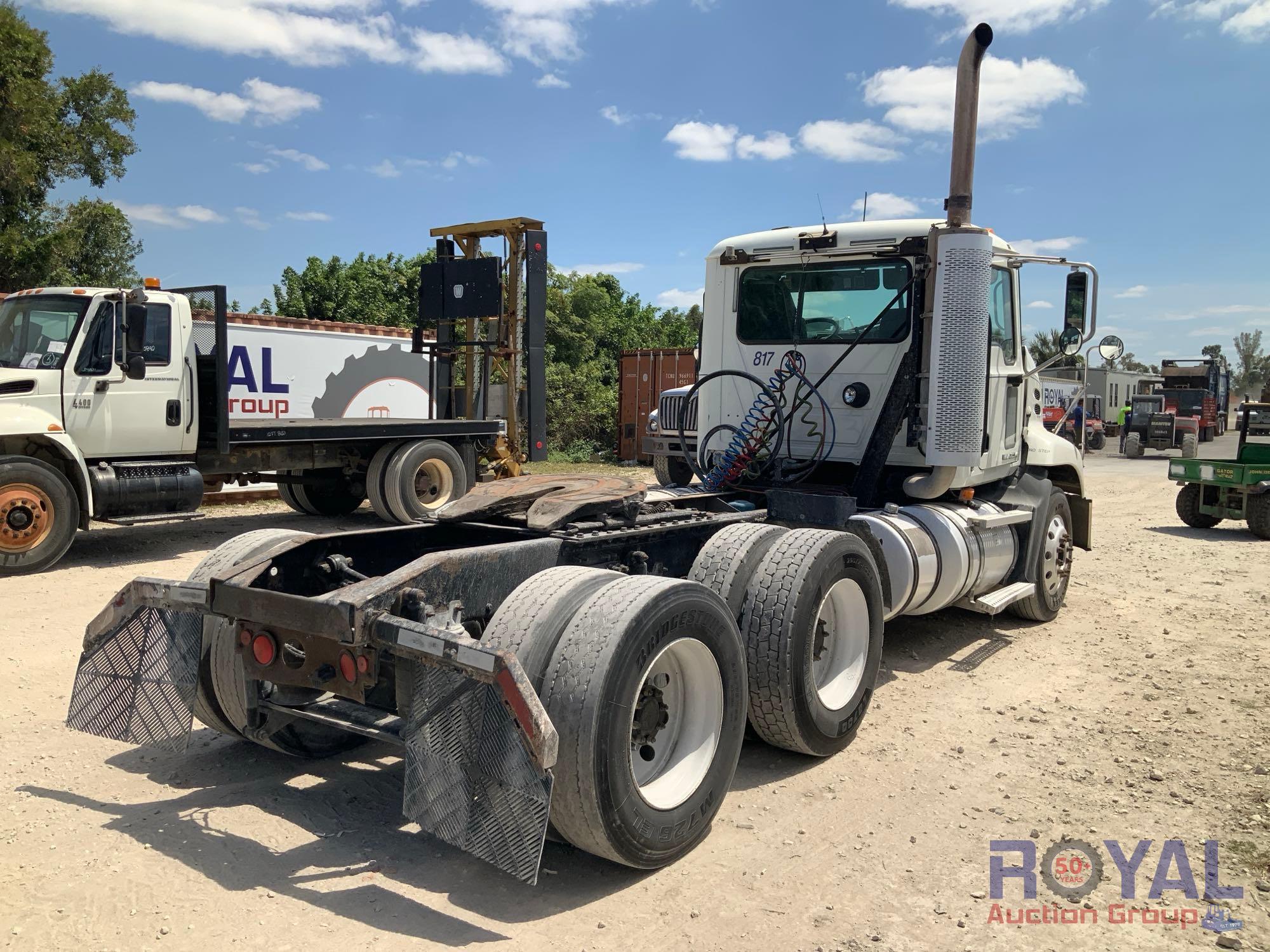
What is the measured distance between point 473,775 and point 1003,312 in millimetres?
5349

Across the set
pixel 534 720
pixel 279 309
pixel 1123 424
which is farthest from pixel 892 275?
pixel 1123 424

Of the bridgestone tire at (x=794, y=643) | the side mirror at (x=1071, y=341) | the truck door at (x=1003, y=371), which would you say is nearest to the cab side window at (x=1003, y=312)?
the truck door at (x=1003, y=371)

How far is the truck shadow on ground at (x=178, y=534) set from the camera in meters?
9.72

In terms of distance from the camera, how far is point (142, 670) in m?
3.96

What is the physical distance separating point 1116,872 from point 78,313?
955 centimetres

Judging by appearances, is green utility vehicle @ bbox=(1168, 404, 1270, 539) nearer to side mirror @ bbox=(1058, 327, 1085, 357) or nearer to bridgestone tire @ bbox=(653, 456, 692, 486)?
bridgestone tire @ bbox=(653, 456, 692, 486)

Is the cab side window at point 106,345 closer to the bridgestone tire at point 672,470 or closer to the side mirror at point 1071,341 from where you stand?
the bridgestone tire at point 672,470

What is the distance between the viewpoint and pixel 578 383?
84.9 feet

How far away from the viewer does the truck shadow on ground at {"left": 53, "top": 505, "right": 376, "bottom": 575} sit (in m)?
9.72

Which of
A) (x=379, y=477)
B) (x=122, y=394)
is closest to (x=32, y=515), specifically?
(x=122, y=394)

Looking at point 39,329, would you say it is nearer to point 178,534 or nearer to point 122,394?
point 122,394

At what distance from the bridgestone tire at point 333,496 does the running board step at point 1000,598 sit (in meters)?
8.04

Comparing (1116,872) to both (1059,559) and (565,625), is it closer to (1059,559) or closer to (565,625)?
(565,625)

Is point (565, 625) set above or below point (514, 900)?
above
